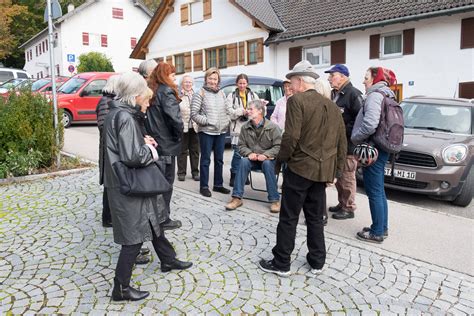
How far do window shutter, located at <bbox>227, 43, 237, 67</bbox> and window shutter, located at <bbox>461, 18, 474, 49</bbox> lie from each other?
12.2m

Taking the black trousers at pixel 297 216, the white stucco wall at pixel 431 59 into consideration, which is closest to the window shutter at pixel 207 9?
the white stucco wall at pixel 431 59

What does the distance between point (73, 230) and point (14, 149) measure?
3388 millimetres

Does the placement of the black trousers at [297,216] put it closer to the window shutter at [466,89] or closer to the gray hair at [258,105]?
the gray hair at [258,105]

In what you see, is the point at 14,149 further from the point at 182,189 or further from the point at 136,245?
the point at 136,245

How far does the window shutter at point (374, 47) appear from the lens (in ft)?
61.5

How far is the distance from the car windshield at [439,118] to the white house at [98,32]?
3665 cm

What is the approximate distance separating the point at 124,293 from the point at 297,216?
160 cm

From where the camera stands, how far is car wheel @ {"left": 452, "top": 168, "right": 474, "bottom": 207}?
6598 millimetres

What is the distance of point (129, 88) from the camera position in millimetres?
3352

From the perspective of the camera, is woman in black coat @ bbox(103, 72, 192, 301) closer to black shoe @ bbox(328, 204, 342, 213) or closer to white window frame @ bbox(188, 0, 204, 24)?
black shoe @ bbox(328, 204, 342, 213)

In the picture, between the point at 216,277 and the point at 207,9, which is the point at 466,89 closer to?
the point at 216,277

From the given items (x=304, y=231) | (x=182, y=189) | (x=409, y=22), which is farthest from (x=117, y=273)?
(x=409, y=22)

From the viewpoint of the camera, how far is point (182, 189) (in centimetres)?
693

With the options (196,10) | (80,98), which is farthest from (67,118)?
(196,10)
